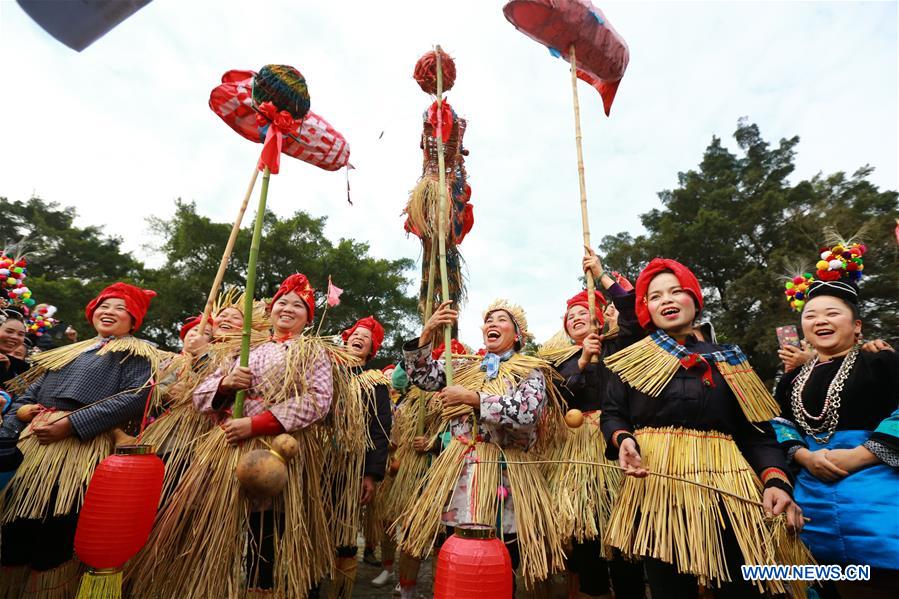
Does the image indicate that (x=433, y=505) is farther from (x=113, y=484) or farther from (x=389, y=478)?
(x=389, y=478)

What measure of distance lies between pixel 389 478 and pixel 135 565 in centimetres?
203

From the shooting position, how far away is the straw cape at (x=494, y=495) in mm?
2207

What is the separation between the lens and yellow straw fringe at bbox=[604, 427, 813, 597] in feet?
5.41

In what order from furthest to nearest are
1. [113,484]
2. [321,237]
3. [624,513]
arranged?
1. [321,237]
2. [113,484]
3. [624,513]

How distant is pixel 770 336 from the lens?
1476cm

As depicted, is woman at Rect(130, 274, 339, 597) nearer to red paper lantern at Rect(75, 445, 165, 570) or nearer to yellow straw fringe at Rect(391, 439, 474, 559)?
red paper lantern at Rect(75, 445, 165, 570)

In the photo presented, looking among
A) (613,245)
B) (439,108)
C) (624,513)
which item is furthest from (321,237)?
(624,513)

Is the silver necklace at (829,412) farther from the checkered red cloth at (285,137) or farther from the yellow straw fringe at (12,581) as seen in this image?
the yellow straw fringe at (12,581)

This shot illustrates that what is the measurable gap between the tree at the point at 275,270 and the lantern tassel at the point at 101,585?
16022 millimetres

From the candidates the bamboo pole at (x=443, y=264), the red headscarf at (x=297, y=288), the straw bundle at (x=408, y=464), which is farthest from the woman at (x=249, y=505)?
the straw bundle at (x=408, y=464)

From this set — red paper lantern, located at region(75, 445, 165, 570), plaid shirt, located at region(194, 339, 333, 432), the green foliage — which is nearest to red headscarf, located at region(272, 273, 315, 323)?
plaid shirt, located at region(194, 339, 333, 432)

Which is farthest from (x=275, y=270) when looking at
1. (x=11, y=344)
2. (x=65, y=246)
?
(x=11, y=344)

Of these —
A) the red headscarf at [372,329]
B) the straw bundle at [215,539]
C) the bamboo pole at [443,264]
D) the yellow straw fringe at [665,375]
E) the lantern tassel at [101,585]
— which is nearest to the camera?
the yellow straw fringe at [665,375]

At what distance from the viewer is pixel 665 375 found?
1.91 m
